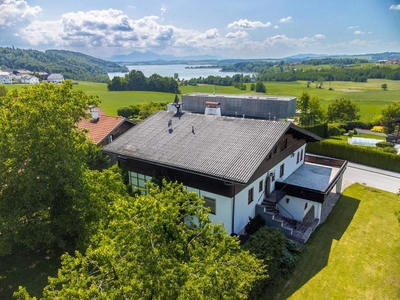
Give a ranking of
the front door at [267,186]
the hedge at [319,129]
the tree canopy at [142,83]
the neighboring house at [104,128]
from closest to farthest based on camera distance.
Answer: the front door at [267,186], the neighboring house at [104,128], the hedge at [319,129], the tree canopy at [142,83]

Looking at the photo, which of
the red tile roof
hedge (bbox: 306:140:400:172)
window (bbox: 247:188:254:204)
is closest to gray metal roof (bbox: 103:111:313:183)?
window (bbox: 247:188:254:204)

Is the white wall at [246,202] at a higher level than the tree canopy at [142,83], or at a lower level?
lower

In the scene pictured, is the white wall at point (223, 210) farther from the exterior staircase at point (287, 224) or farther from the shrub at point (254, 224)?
the exterior staircase at point (287, 224)

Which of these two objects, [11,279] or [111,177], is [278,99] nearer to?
[111,177]

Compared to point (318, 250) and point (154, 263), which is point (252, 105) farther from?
point (154, 263)

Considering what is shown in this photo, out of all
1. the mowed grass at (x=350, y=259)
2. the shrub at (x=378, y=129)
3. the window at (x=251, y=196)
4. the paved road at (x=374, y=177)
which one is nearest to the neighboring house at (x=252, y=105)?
the paved road at (x=374, y=177)

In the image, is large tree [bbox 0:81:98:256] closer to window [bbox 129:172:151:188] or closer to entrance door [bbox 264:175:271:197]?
window [bbox 129:172:151:188]

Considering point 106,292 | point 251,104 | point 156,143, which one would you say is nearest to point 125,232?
point 106,292
